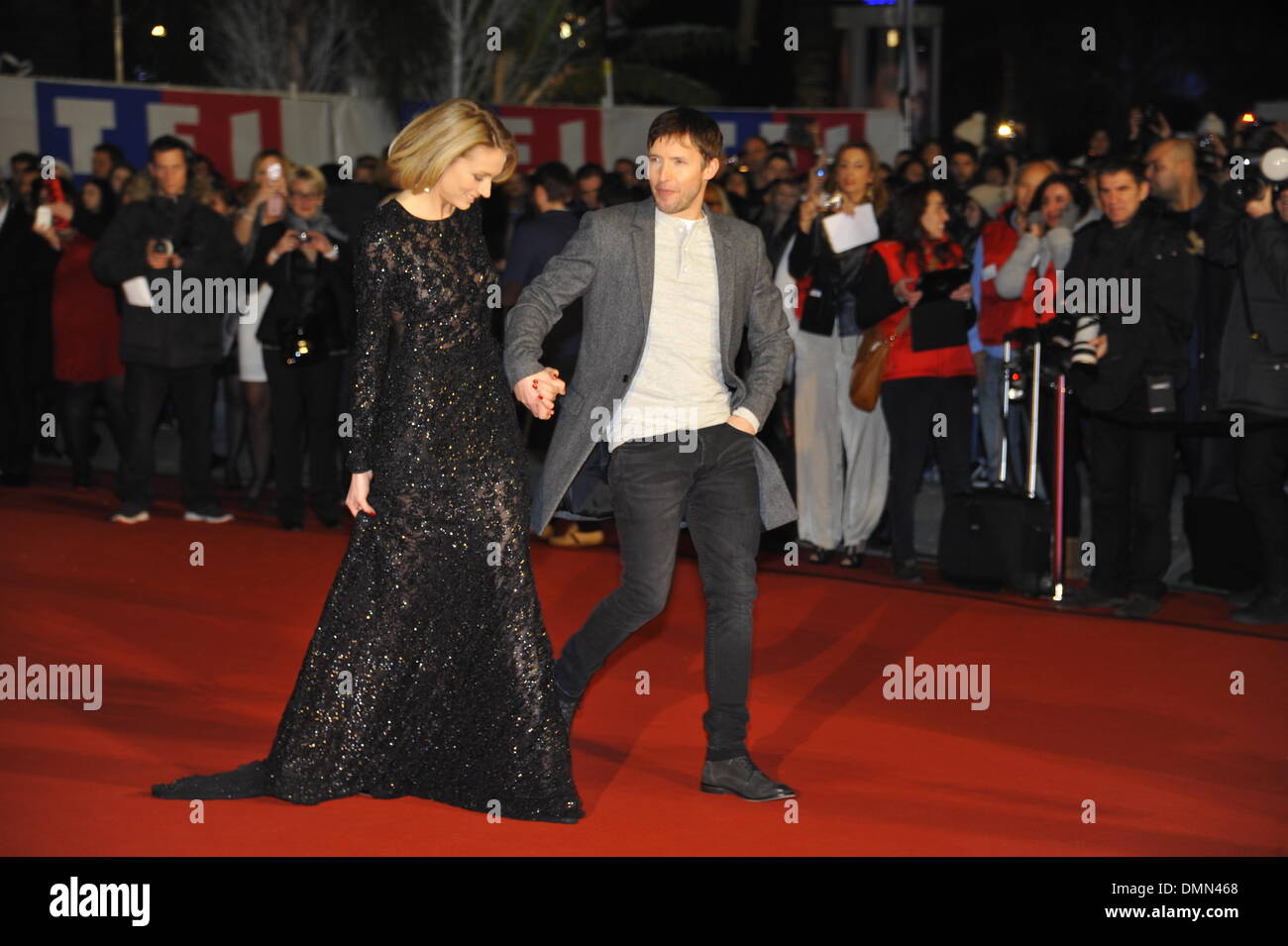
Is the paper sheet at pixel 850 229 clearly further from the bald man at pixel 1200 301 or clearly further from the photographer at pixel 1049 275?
the bald man at pixel 1200 301

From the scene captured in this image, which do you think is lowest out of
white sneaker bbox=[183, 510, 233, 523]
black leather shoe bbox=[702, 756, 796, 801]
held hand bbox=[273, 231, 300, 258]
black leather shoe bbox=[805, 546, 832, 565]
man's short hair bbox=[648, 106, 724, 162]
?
black leather shoe bbox=[805, 546, 832, 565]

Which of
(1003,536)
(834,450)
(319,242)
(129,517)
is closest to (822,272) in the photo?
(834,450)

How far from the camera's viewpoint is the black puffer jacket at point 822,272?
372 inches

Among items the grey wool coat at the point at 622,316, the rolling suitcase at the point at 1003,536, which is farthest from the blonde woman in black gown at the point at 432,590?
the rolling suitcase at the point at 1003,536

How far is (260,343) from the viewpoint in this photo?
10797mm

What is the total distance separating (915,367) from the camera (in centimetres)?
916

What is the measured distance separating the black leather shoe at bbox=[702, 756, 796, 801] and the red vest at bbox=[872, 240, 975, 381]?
→ 13.2 feet

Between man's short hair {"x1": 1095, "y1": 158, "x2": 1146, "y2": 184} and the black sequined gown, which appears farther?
man's short hair {"x1": 1095, "y1": 158, "x2": 1146, "y2": 184}

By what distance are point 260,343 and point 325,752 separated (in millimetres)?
6002

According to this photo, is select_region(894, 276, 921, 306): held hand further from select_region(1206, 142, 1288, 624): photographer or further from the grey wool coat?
the grey wool coat

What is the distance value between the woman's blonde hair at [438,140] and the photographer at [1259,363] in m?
4.53

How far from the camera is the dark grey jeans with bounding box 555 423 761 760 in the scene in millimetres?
5461
